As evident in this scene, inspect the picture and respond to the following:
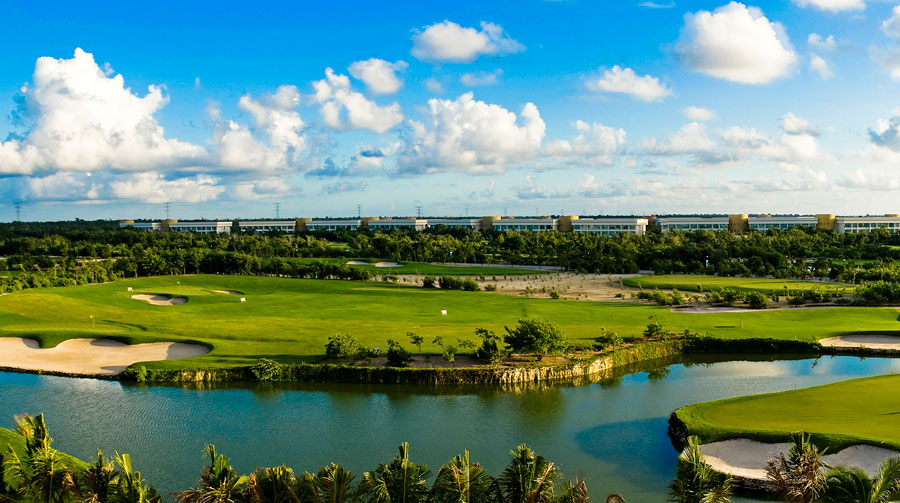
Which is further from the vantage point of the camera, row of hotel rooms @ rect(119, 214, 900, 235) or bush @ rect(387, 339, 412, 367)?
row of hotel rooms @ rect(119, 214, 900, 235)

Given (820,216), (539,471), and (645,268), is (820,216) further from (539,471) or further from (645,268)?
(539,471)

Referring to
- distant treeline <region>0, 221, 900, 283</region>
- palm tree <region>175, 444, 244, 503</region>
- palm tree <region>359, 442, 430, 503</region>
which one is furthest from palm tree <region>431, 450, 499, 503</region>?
distant treeline <region>0, 221, 900, 283</region>

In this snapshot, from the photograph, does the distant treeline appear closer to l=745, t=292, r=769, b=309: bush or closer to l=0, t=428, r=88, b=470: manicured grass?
l=745, t=292, r=769, b=309: bush

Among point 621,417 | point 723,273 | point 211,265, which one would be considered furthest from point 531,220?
point 621,417

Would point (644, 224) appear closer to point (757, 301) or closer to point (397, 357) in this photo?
point (757, 301)

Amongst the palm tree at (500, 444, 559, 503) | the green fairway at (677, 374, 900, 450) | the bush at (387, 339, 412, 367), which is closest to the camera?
the palm tree at (500, 444, 559, 503)

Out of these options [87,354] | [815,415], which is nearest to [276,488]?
[815,415]
